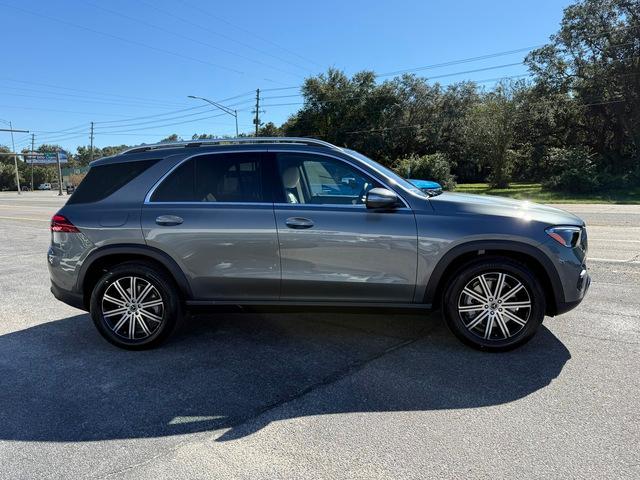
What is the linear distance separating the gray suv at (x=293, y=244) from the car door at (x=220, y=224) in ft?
0.03

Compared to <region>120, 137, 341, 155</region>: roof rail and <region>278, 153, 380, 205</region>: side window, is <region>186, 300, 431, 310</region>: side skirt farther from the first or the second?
<region>120, 137, 341, 155</region>: roof rail

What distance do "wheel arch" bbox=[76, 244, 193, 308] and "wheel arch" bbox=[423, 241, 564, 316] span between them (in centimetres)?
219

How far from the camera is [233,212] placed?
4273mm

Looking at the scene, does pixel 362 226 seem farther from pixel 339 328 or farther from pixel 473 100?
pixel 473 100

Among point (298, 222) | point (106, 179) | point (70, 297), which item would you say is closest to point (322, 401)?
point (298, 222)

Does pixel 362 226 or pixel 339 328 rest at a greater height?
pixel 362 226

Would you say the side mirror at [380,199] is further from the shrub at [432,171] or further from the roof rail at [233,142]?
the shrub at [432,171]

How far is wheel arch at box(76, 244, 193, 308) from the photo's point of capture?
435 cm

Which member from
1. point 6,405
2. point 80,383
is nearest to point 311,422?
point 80,383

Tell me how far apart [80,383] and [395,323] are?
9.61 ft

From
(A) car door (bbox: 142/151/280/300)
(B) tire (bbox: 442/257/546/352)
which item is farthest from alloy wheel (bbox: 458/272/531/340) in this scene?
(A) car door (bbox: 142/151/280/300)

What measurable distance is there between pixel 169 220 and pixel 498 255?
2.89m


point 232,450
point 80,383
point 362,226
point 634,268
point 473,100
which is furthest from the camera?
point 473,100

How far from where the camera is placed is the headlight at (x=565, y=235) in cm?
401
